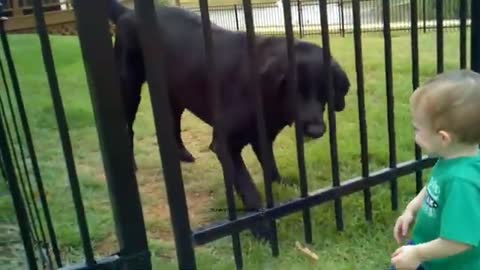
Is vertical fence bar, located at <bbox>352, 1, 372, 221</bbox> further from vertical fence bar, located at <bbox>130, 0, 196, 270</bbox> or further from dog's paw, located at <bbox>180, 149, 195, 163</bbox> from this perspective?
dog's paw, located at <bbox>180, 149, 195, 163</bbox>

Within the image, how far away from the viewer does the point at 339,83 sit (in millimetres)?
3174

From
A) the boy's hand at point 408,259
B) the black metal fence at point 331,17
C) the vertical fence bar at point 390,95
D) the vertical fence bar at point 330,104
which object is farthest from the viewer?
the black metal fence at point 331,17

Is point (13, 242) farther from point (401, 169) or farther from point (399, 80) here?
point (399, 80)

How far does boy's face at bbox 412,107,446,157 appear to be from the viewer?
180 cm

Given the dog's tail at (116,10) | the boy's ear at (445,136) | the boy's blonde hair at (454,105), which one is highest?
the dog's tail at (116,10)

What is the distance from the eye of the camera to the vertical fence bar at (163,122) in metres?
2.16

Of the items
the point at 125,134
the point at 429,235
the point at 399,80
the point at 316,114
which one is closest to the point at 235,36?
the point at 316,114

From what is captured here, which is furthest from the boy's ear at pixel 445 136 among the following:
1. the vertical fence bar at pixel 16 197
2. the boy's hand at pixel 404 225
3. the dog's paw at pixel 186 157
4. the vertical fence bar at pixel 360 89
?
the dog's paw at pixel 186 157

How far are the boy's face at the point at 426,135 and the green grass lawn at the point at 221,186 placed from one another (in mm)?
938

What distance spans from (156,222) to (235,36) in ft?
3.33

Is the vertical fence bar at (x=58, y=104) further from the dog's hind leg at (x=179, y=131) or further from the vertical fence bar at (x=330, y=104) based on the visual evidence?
the dog's hind leg at (x=179, y=131)

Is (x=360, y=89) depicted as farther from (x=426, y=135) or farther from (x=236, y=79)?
(x=426, y=135)

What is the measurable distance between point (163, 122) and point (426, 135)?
0.87 meters

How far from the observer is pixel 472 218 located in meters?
1.74
